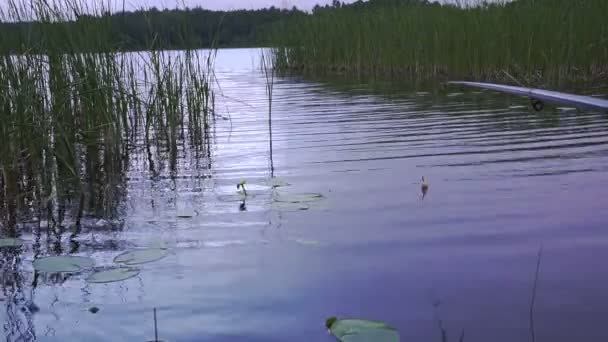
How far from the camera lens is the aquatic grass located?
9.41 m

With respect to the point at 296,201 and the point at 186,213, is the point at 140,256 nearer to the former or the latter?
the point at 186,213

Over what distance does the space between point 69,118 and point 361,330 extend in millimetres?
3340

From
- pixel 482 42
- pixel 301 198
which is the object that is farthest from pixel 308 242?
pixel 482 42

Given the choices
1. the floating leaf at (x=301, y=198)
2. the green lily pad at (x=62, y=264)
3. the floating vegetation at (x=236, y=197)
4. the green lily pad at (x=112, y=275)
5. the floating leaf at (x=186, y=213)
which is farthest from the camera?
the floating vegetation at (x=236, y=197)

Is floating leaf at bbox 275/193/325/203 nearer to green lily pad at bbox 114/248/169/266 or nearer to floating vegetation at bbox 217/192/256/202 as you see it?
floating vegetation at bbox 217/192/256/202

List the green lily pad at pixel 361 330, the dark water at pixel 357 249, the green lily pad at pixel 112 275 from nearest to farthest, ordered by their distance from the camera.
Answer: the green lily pad at pixel 361 330 < the dark water at pixel 357 249 < the green lily pad at pixel 112 275

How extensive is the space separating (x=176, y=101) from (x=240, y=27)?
6207 mm

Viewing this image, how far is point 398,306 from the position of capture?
2.27 m

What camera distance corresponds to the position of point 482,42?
10164 mm

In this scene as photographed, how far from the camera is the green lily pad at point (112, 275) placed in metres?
2.60

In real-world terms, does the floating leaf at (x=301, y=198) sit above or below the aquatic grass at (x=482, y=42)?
below

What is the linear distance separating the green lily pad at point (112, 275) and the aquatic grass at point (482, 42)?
5637 millimetres

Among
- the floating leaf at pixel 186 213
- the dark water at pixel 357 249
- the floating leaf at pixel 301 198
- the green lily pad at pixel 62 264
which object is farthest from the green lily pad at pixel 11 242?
the floating leaf at pixel 301 198

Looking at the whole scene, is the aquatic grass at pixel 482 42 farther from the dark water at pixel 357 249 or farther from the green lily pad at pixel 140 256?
the green lily pad at pixel 140 256
